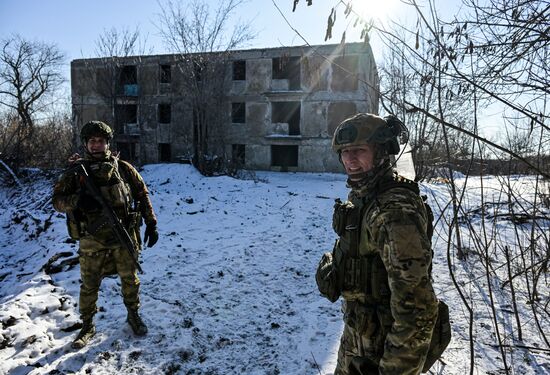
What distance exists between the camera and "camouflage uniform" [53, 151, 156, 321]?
10.8ft

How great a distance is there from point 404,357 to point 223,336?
8.36ft

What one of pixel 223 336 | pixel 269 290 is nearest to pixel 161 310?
pixel 223 336

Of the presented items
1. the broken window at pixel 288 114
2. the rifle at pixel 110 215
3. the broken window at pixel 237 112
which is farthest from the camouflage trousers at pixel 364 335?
the broken window at pixel 237 112

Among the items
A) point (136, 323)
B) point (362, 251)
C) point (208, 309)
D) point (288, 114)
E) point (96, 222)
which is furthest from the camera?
point (288, 114)

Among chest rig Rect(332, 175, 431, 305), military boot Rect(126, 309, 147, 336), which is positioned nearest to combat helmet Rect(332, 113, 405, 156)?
chest rig Rect(332, 175, 431, 305)

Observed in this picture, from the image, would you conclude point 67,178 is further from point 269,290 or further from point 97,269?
point 269,290

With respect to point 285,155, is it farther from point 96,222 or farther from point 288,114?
point 96,222

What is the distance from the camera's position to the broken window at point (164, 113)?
21.8 meters

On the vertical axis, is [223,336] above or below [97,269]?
below

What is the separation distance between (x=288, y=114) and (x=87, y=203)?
19023 millimetres

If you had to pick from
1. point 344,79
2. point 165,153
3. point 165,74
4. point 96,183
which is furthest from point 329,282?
point 165,153

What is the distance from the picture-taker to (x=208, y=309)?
420 cm

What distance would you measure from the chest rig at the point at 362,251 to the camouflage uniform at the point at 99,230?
241 centimetres

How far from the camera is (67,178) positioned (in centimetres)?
337
